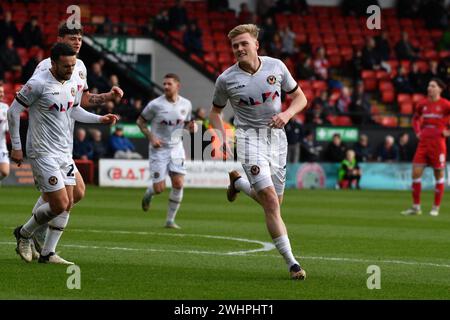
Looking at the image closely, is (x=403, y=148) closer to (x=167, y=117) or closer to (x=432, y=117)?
(x=432, y=117)

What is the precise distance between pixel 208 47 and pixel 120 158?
28.9ft

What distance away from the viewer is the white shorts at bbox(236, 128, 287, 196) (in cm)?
1028

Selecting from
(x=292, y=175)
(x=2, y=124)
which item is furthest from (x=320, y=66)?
(x=2, y=124)

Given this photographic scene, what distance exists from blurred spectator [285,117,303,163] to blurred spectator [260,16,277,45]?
483 centimetres

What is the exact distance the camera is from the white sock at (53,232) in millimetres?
11258

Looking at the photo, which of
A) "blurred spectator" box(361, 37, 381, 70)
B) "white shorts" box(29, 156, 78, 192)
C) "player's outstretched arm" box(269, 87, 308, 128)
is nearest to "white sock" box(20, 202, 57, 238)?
"white shorts" box(29, 156, 78, 192)

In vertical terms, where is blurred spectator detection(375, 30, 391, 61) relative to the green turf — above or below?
above

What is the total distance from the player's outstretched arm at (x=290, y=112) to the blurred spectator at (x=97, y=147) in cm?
1882

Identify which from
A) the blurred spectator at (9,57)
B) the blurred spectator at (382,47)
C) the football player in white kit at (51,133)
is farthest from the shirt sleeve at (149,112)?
the blurred spectator at (382,47)

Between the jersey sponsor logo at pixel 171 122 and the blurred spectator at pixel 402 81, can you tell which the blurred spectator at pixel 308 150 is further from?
the jersey sponsor logo at pixel 171 122

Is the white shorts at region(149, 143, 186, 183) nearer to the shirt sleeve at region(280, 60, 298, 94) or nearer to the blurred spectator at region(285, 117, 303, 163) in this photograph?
the shirt sleeve at region(280, 60, 298, 94)

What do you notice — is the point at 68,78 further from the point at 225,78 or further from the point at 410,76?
the point at 410,76

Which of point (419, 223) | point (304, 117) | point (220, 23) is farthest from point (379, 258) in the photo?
point (220, 23)

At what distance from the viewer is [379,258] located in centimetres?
1241
